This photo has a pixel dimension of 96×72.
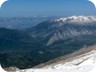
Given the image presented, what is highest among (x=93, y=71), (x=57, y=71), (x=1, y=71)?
(x=1, y=71)

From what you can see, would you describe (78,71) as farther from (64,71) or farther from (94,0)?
(94,0)

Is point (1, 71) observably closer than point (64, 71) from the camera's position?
Yes

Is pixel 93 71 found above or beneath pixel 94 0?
beneath

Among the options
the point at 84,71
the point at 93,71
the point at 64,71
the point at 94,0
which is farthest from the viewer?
the point at 64,71

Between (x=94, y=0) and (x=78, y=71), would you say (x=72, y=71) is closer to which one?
(x=78, y=71)

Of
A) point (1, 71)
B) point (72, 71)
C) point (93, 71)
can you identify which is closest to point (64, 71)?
point (72, 71)

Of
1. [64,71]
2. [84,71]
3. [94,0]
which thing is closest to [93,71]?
[84,71]

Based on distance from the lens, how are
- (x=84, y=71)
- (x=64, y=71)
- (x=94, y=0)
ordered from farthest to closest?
1. (x=64, y=71)
2. (x=84, y=71)
3. (x=94, y=0)

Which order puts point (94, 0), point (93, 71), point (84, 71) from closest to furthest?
point (94, 0) < point (93, 71) < point (84, 71)

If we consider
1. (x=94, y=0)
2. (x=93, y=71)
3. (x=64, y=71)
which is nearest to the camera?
(x=94, y=0)
